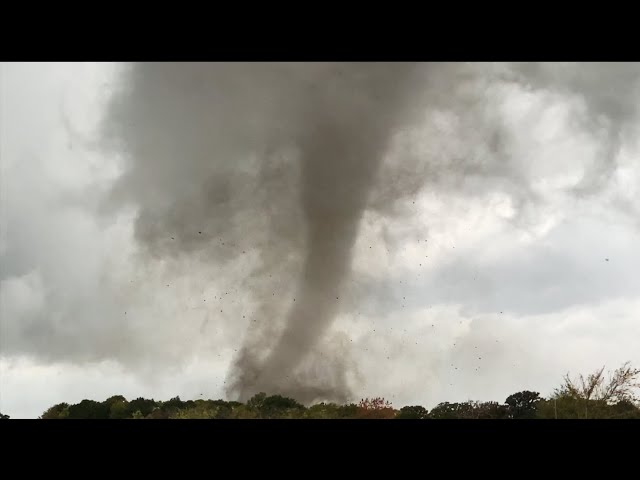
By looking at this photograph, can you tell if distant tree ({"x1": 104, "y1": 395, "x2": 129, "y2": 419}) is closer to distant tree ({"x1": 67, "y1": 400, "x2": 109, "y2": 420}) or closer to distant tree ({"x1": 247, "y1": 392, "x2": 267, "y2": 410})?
distant tree ({"x1": 67, "y1": 400, "x2": 109, "y2": 420})

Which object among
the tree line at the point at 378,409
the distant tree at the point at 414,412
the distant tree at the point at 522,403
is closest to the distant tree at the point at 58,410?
the tree line at the point at 378,409

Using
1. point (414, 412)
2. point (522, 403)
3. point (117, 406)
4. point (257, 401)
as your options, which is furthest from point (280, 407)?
point (522, 403)

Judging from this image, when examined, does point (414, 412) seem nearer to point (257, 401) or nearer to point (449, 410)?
point (449, 410)

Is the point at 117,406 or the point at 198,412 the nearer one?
the point at 198,412

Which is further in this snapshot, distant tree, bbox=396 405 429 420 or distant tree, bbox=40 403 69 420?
distant tree, bbox=40 403 69 420

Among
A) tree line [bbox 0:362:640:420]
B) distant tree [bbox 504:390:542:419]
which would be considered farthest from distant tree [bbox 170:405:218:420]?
distant tree [bbox 504:390:542:419]

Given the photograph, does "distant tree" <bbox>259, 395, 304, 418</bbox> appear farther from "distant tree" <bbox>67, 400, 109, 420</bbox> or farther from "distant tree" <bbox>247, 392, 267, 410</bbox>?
"distant tree" <bbox>67, 400, 109, 420</bbox>

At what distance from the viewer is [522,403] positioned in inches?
714

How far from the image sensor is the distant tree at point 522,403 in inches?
699

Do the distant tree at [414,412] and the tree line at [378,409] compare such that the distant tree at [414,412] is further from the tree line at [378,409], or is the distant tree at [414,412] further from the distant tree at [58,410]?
the distant tree at [58,410]

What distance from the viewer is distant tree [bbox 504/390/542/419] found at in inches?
699

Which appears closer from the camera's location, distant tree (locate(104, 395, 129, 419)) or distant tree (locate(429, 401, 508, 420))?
distant tree (locate(429, 401, 508, 420))
